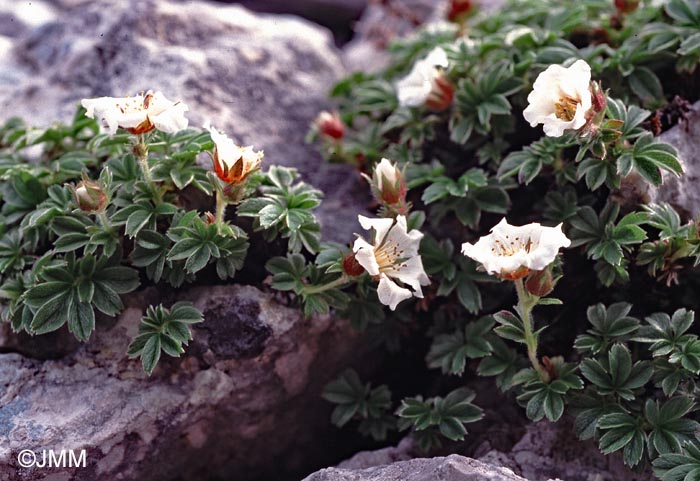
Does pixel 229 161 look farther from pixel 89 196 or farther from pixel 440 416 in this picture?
pixel 440 416

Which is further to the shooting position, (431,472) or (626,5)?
(626,5)

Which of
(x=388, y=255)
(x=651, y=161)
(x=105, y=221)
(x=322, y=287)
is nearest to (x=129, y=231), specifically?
(x=105, y=221)

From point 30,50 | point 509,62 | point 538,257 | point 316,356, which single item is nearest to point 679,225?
point 538,257

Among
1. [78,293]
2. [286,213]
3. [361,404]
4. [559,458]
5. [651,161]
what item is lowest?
[361,404]

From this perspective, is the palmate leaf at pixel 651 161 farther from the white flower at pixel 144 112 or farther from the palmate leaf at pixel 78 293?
the palmate leaf at pixel 78 293

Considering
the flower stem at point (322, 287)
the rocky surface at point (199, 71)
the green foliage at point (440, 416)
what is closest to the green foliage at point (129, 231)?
the flower stem at point (322, 287)

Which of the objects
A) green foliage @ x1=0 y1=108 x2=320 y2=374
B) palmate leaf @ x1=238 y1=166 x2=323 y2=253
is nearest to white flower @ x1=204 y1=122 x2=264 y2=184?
green foliage @ x1=0 y1=108 x2=320 y2=374

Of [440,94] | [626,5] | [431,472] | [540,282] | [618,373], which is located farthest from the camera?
[626,5]

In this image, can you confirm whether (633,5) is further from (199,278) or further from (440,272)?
(199,278)
